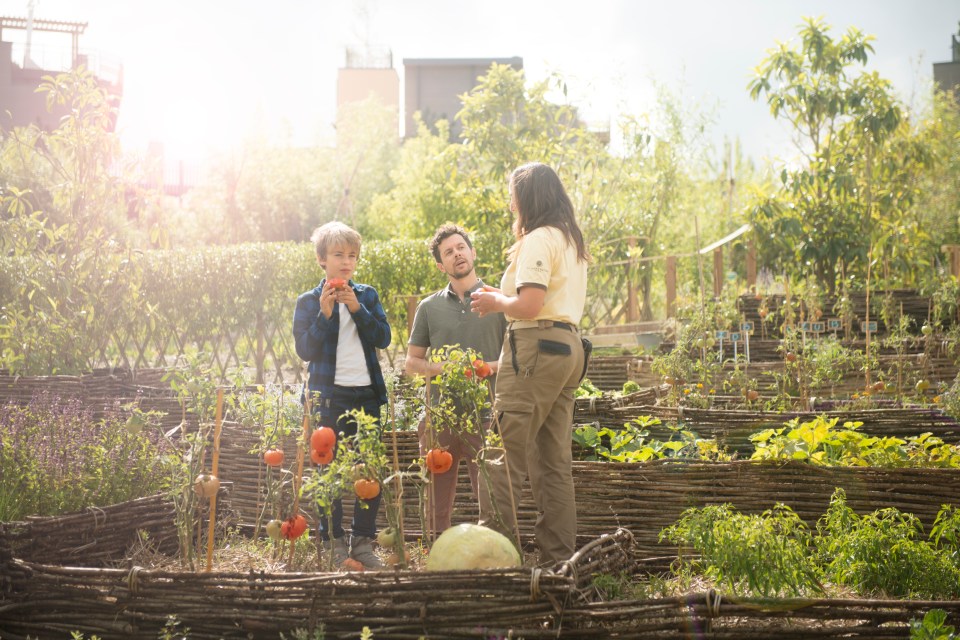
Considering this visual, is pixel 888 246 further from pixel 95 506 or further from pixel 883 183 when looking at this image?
pixel 95 506

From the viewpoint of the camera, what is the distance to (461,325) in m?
3.55

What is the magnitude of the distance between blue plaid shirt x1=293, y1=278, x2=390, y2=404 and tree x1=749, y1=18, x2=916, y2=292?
7.77 meters

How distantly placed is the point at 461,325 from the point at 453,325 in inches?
1.2

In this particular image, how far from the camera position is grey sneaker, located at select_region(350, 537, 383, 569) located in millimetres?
3180

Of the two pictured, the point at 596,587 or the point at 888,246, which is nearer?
the point at 596,587

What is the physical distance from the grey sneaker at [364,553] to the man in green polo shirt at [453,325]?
324 mm

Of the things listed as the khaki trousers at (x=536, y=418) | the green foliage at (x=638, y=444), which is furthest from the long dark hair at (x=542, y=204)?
the green foliage at (x=638, y=444)

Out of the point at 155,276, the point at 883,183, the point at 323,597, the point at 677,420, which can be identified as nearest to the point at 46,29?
the point at 155,276

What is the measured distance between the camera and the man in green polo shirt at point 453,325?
3477mm

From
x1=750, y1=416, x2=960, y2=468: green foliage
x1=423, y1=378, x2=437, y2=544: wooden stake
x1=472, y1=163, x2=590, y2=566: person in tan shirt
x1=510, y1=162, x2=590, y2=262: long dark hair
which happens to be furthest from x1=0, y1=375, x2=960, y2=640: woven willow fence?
x1=510, y1=162, x2=590, y2=262: long dark hair

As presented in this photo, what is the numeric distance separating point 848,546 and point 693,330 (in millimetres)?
4271

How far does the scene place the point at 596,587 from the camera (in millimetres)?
2729

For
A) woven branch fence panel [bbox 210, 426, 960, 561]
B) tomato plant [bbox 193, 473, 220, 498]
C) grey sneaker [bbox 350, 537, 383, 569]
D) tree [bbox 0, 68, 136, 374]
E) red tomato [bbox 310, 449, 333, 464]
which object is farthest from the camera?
tree [bbox 0, 68, 136, 374]

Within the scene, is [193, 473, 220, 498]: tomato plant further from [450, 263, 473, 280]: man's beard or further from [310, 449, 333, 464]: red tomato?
[450, 263, 473, 280]: man's beard
